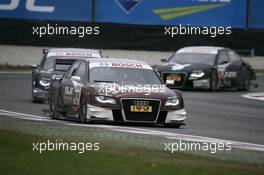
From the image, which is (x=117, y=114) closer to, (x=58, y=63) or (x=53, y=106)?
(x=53, y=106)

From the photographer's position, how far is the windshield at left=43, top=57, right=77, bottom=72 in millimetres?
23453

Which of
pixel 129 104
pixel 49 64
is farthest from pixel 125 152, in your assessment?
pixel 49 64

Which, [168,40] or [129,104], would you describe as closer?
[129,104]

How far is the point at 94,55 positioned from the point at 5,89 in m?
4.65

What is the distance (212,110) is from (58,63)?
3798mm

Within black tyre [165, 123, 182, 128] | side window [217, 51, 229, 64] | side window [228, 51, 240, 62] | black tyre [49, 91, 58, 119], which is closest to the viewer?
black tyre [165, 123, 182, 128]

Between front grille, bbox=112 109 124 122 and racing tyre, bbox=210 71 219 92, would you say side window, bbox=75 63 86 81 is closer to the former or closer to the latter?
front grille, bbox=112 109 124 122

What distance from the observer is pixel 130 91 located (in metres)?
16.8

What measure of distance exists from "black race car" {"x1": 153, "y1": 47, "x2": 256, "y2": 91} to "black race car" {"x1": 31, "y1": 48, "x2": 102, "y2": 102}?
515 cm

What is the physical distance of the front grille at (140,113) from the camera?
1662 centimetres

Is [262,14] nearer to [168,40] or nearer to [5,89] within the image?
[168,40]

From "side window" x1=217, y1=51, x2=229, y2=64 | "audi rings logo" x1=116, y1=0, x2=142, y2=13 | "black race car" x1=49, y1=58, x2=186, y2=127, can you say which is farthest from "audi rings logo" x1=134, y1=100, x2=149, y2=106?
"audi rings logo" x1=116, y1=0, x2=142, y2=13

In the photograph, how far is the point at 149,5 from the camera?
141 ft

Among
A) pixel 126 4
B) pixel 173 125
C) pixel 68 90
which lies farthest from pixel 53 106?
pixel 126 4
